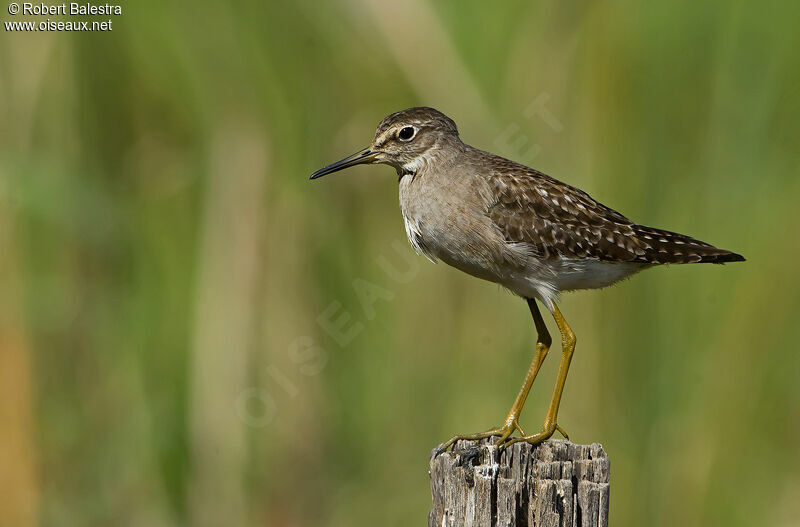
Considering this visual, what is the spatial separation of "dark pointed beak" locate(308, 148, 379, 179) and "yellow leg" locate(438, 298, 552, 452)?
60.3 inches

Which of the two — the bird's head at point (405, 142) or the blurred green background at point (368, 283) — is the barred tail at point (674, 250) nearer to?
the blurred green background at point (368, 283)

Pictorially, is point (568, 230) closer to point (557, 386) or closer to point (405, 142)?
point (557, 386)

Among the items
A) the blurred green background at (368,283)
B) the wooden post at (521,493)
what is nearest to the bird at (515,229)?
the blurred green background at (368,283)

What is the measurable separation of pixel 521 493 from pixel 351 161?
296 centimetres

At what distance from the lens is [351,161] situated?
6.84 metres

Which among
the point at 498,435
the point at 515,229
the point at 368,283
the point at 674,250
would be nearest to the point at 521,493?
the point at 498,435

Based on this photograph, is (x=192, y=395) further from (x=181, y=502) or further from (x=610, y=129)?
(x=610, y=129)

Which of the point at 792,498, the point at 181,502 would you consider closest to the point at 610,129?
the point at 792,498

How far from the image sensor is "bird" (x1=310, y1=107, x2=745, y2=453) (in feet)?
20.9

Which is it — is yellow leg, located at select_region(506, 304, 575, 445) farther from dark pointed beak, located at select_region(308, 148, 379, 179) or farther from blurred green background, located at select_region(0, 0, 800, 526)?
dark pointed beak, located at select_region(308, 148, 379, 179)

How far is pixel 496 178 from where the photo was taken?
263 inches

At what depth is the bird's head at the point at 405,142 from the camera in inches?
272

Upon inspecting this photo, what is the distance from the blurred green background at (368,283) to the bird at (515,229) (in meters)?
0.63

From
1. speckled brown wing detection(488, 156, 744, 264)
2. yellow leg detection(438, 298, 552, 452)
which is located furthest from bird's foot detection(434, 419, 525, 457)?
speckled brown wing detection(488, 156, 744, 264)
